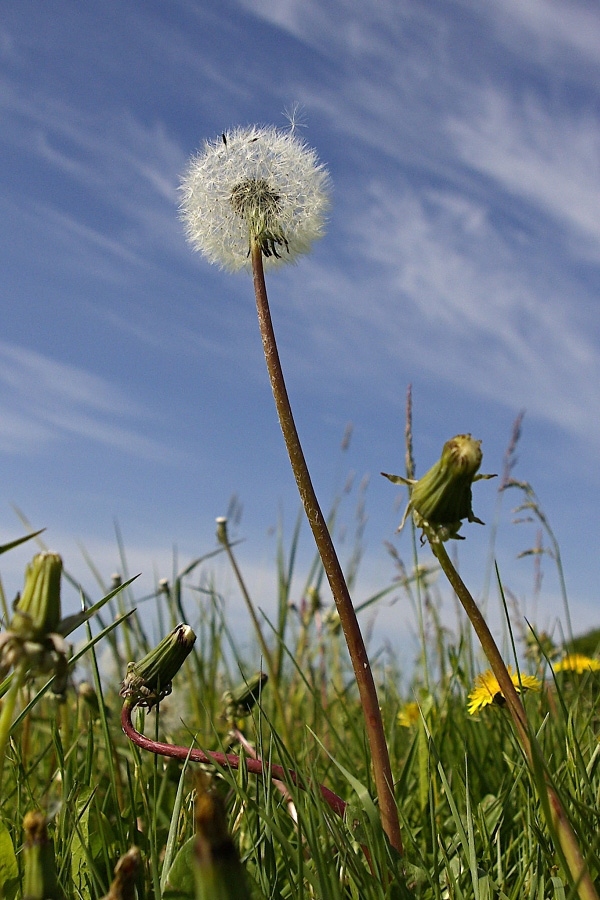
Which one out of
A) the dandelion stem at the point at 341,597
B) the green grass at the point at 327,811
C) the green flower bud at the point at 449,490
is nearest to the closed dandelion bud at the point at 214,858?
the green grass at the point at 327,811

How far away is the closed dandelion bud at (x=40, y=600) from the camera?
0.98m

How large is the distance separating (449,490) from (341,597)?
38 cm

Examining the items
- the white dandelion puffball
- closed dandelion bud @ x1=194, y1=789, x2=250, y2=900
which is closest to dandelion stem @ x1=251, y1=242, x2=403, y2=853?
the white dandelion puffball

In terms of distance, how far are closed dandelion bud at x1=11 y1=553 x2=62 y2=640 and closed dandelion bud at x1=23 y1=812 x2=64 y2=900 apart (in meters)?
0.21

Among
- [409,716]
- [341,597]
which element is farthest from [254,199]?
[409,716]

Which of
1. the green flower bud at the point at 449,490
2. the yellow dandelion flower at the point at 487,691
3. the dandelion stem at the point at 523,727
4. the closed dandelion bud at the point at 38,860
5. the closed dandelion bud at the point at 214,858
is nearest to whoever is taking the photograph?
the closed dandelion bud at the point at 214,858

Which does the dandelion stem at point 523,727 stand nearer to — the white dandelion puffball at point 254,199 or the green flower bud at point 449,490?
the green flower bud at point 449,490

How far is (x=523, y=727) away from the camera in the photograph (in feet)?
4.15

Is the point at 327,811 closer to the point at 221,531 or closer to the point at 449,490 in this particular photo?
the point at 449,490

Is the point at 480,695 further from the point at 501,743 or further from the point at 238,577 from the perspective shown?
the point at 238,577

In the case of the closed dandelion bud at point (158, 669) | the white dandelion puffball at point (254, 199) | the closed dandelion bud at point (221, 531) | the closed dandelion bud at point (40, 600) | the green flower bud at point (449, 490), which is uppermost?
the white dandelion puffball at point (254, 199)

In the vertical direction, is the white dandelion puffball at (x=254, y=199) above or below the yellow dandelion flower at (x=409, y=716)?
above

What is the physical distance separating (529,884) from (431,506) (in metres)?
0.79

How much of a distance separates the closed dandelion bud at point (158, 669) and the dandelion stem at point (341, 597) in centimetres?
34
